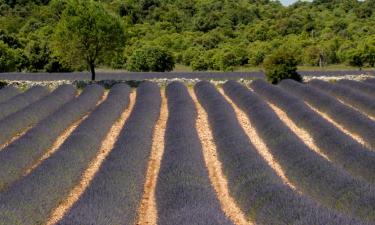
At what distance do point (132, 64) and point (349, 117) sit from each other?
1414 inches

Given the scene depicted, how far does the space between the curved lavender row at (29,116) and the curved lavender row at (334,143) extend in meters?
8.02

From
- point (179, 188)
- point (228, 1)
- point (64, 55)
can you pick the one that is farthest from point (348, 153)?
point (228, 1)

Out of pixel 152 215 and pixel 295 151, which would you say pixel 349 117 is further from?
pixel 152 215

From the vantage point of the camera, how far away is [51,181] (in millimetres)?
9703

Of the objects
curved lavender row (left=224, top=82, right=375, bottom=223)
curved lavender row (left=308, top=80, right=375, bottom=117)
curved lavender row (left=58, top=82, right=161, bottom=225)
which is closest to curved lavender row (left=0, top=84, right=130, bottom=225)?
curved lavender row (left=58, top=82, right=161, bottom=225)

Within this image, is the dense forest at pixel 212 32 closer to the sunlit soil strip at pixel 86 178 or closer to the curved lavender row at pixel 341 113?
the curved lavender row at pixel 341 113

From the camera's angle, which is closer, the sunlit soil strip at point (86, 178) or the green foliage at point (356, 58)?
the sunlit soil strip at point (86, 178)

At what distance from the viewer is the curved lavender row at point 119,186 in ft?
24.5

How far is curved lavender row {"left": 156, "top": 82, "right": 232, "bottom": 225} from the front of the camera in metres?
7.20

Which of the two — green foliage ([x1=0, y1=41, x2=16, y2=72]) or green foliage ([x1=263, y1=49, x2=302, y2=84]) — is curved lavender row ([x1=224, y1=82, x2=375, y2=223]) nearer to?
green foliage ([x1=263, y1=49, x2=302, y2=84])

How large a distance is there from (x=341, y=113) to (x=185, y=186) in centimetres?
995

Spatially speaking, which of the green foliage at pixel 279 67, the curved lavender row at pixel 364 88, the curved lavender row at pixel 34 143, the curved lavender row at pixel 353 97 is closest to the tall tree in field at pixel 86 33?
the green foliage at pixel 279 67

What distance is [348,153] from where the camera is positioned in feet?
37.8

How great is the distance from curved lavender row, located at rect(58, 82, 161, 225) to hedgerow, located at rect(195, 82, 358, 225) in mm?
1647
